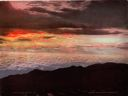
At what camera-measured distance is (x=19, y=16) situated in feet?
8.43

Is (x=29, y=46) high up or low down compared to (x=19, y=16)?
down

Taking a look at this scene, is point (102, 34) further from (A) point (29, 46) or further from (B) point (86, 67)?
(A) point (29, 46)

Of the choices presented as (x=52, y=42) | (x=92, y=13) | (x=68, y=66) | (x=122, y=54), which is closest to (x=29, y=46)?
(x=52, y=42)

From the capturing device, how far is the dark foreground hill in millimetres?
2516

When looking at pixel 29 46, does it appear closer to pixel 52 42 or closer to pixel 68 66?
pixel 52 42

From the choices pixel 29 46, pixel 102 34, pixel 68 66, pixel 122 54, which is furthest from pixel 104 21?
pixel 29 46

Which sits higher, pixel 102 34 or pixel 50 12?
pixel 50 12

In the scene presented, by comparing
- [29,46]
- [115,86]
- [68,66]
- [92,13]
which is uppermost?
[92,13]

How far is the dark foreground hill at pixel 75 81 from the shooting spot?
8.25 ft

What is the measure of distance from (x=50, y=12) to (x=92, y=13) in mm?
328

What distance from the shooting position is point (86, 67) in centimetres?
255

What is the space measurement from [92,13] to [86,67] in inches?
16.7

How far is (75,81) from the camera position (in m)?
2.54

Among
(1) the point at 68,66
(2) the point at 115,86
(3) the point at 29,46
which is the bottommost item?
(2) the point at 115,86
